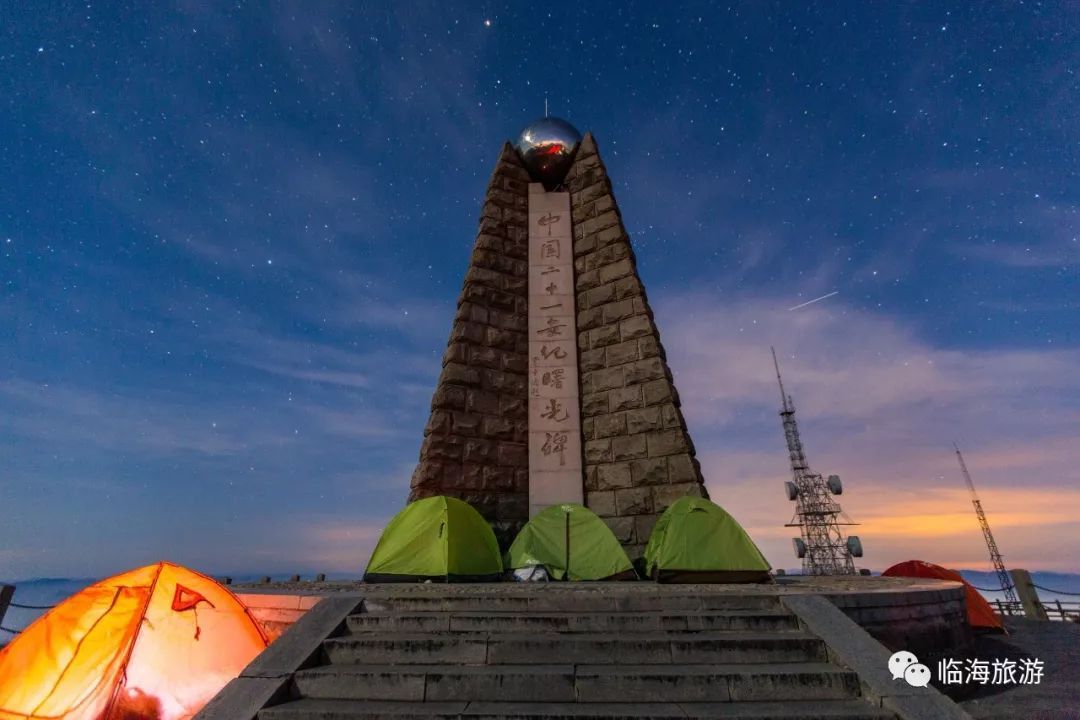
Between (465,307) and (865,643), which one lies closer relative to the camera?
(865,643)

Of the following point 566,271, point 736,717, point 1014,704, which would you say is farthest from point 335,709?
point 566,271

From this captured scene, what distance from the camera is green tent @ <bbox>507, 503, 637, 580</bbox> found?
7.50 m

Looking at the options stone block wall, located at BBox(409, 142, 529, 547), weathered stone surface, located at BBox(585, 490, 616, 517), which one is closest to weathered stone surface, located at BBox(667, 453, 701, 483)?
weathered stone surface, located at BBox(585, 490, 616, 517)

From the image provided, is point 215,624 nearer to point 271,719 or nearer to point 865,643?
point 271,719

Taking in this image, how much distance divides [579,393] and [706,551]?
4.12 meters

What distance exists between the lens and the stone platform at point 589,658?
336 centimetres

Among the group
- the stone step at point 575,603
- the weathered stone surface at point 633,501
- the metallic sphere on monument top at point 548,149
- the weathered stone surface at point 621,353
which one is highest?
the metallic sphere on monument top at point 548,149

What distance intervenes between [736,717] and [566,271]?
8.85 meters

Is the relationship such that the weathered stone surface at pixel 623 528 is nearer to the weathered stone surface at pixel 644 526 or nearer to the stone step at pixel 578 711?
the weathered stone surface at pixel 644 526

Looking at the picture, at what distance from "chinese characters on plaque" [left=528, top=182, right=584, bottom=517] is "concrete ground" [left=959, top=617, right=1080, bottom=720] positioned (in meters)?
5.82

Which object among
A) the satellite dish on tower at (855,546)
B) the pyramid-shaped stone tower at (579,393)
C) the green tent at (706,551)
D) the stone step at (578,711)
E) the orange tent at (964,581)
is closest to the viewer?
the stone step at (578,711)

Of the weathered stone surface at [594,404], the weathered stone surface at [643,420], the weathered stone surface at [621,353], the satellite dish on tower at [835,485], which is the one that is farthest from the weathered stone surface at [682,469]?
the satellite dish on tower at [835,485]

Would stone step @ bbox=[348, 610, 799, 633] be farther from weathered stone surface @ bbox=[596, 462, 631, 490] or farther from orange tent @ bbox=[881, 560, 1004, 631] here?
weathered stone surface @ bbox=[596, 462, 631, 490]

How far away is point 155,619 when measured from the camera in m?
3.94
